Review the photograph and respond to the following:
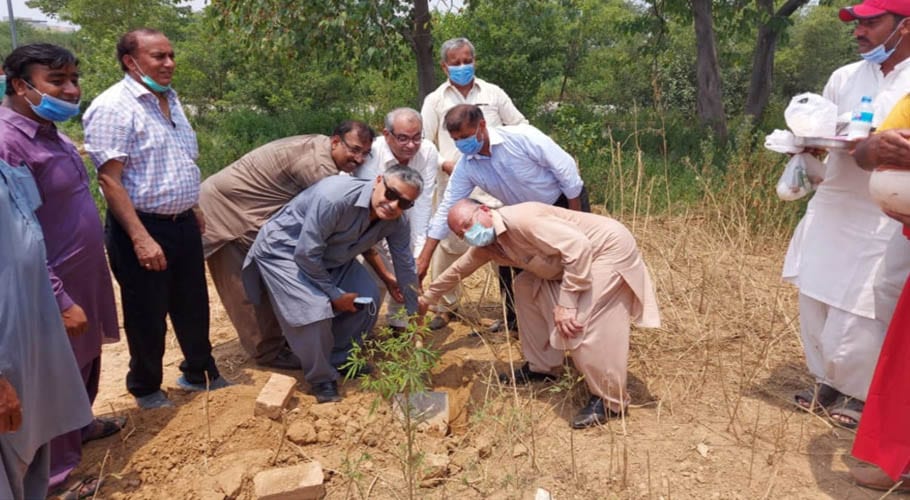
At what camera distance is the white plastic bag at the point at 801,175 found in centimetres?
315

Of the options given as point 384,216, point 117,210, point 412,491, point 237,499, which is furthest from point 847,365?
point 117,210

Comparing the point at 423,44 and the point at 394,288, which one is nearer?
the point at 394,288

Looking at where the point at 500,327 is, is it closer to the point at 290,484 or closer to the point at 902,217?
the point at 290,484

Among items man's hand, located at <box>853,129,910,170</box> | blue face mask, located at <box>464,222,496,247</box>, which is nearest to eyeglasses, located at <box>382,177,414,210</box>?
blue face mask, located at <box>464,222,496,247</box>

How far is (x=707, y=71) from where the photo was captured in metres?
10.2

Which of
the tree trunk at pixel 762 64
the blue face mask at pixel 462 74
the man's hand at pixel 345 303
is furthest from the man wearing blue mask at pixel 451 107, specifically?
the tree trunk at pixel 762 64

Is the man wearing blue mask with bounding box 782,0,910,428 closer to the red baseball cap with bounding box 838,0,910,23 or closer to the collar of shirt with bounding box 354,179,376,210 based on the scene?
the red baseball cap with bounding box 838,0,910,23

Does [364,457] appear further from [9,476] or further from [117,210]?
[117,210]

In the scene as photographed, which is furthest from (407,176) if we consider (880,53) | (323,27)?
(323,27)

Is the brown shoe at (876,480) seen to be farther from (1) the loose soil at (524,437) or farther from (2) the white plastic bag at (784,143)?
(2) the white plastic bag at (784,143)

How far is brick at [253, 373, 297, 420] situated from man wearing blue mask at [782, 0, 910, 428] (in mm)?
2403

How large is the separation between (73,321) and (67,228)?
50cm

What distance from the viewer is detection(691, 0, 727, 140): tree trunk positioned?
9961mm

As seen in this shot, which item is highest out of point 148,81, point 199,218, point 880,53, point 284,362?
point 880,53
